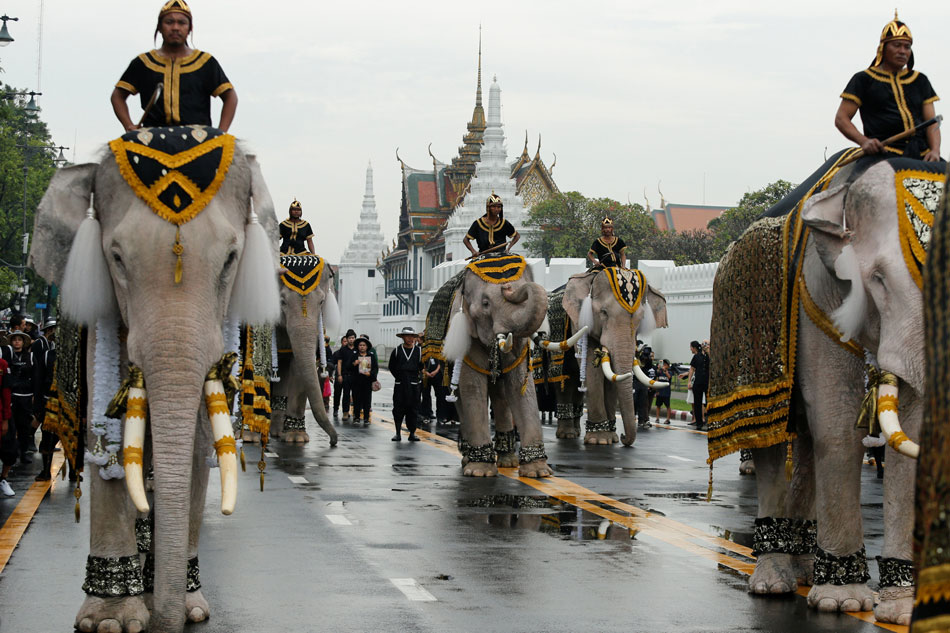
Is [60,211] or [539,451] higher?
[60,211]

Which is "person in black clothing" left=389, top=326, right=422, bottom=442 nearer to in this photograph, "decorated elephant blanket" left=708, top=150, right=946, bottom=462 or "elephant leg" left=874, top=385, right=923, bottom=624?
"decorated elephant blanket" left=708, top=150, right=946, bottom=462

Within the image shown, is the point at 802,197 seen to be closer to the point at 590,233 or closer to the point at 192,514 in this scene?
the point at 192,514

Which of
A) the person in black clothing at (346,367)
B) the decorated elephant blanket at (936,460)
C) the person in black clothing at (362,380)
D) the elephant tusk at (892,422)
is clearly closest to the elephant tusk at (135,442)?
the elephant tusk at (892,422)

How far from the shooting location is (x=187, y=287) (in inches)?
244

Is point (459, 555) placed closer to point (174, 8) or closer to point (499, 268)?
point (174, 8)

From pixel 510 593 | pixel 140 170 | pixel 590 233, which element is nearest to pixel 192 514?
pixel 140 170

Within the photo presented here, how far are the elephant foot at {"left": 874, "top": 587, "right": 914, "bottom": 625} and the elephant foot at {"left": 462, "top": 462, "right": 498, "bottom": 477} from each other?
7.87 meters

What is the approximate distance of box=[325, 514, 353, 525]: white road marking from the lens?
36.2 feet

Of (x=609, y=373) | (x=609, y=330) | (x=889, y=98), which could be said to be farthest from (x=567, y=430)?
(x=889, y=98)

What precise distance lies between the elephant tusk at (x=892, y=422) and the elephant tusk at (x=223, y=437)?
285 cm

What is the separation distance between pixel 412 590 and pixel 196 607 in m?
1.46

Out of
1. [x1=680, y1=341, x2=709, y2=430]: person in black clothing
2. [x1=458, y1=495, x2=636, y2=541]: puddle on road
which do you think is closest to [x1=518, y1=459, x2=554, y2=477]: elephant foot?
[x1=458, y1=495, x2=636, y2=541]: puddle on road

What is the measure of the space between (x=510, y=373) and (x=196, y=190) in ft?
28.6

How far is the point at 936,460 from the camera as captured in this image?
209cm
